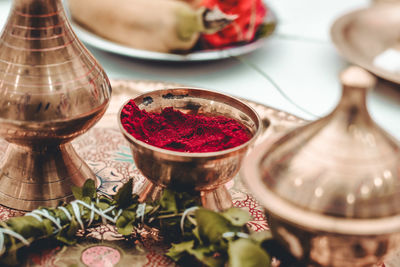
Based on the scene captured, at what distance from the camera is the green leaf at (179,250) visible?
1.33 ft

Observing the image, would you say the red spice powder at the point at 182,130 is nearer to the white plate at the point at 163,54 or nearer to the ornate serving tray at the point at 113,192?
the ornate serving tray at the point at 113,192

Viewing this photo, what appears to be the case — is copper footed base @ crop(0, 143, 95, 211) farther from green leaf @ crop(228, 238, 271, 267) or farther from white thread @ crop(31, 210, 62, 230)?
green leaf @ crop(228, 238, 271, 267)

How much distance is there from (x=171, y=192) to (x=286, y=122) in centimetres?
27

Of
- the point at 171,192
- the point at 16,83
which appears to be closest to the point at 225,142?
the point at 171,192

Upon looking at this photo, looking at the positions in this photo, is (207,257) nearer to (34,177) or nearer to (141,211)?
(141,211)

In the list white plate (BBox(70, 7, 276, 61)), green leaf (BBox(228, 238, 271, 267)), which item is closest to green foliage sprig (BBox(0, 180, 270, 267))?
green leaf (BBox(228, 238, 271, 267))

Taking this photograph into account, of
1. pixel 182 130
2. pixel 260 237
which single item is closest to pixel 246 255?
pixel 260 237

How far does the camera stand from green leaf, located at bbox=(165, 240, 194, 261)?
1.33ft

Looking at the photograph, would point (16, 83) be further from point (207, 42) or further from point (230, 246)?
point (207, 42)

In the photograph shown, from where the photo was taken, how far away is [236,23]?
851 mm

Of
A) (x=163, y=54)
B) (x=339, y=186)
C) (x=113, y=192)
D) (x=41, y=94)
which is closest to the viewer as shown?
(x=339, y=186)

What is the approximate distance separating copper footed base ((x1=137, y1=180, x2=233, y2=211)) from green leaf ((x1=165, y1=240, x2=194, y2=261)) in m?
0.06

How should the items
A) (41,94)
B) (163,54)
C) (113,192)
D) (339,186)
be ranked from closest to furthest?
(339,186)
(41,94)
(113,192)
(163,54)

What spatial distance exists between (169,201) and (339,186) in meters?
0.16
